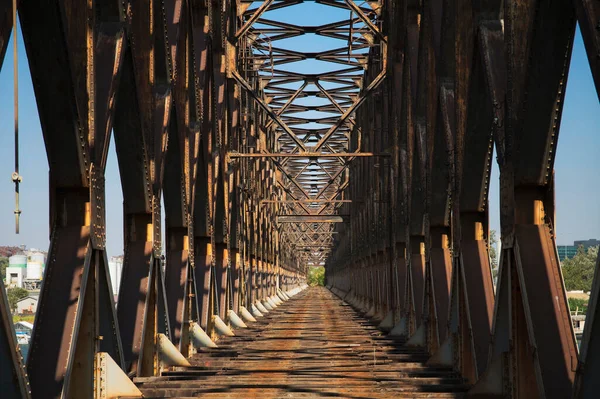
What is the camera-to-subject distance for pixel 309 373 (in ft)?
47.3

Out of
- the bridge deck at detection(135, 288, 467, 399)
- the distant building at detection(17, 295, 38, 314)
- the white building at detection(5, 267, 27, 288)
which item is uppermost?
the white building at detection(5, 267, 27, 288)

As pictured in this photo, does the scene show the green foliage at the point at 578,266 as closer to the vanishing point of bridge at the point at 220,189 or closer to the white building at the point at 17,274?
the vanishing point of bridge at the point at 220,189

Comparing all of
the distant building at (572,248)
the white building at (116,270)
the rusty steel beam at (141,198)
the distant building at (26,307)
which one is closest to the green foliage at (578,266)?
the distant building at (572,248)

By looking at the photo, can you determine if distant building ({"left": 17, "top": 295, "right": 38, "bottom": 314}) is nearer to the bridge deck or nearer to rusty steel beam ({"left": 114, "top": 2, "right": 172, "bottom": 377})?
rusty steel beam ({"left": 114, "top": 2, "right": 172, "bottom": 377})

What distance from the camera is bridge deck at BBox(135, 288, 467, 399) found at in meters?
11.5

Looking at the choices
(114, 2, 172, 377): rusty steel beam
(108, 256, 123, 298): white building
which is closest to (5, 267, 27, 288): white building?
(108, 256, 123, 298): white building

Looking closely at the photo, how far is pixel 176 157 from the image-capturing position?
619 inches

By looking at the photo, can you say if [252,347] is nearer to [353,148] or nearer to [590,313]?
[590,313]

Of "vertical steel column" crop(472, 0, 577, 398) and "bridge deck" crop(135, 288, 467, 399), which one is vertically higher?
"vertical steel column" crop(472, 0, 577, 398)

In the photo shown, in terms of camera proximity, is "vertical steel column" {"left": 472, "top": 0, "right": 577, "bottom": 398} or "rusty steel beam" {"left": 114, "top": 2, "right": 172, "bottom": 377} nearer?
"vertical steel column" {"left": 472, "top": 0, "right": 577, "bottom": 398}

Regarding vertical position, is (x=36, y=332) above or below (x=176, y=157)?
below

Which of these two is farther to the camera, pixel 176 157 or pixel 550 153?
pixel 176 157

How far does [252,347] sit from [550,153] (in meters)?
13.0

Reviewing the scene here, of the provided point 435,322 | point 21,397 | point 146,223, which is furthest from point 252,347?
point 21,397
